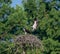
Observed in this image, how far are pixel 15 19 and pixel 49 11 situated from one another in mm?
4281

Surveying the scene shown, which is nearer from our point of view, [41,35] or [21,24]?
[21,24]

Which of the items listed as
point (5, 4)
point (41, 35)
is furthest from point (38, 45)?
point (41, 35)

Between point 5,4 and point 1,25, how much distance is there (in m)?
1.63

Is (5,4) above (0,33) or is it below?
above

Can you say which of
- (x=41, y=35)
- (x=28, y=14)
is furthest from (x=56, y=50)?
(x=28, y=14)

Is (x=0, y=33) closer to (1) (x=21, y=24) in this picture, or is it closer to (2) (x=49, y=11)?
(1) (x=21, y=24)

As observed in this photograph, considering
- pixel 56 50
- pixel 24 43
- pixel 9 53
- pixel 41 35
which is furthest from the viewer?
pixel 41 35

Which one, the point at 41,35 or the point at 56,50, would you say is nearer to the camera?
the point at 56,50

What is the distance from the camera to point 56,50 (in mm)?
25359

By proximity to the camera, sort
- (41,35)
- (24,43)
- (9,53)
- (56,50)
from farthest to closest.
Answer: (41,35) → (56,50) → (9,53) → (24,43)

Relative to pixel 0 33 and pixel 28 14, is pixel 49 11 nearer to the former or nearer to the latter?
pixel 28 14

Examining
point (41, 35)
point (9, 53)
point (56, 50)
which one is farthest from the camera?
point (41, 35)

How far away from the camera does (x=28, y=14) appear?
27.9 m

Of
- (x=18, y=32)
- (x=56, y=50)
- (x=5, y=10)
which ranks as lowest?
(x=56, y=50)
